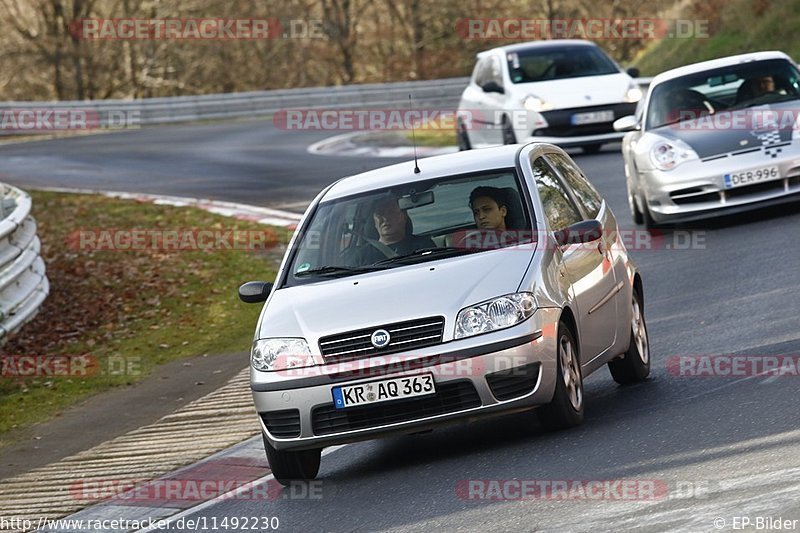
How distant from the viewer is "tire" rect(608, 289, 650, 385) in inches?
363

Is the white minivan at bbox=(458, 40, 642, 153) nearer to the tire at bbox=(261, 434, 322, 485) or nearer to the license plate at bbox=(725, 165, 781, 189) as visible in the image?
the license plate at bbox=(725, 165, 781, 189)

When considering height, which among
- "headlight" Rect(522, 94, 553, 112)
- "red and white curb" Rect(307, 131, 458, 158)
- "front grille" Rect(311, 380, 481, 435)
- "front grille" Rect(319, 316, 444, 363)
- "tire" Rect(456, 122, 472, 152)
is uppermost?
"front grille" Rect(319, 316, 444, 363)

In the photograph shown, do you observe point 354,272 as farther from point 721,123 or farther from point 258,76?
point 258,76

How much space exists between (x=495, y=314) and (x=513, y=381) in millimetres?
342

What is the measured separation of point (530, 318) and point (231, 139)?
25.9 meters

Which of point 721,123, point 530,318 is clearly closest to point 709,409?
point 530,318

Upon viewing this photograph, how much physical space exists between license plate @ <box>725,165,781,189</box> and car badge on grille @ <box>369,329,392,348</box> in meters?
7.74

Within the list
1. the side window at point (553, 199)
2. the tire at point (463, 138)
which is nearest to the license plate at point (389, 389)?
the side window at point (553, 199)

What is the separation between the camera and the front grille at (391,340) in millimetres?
7617

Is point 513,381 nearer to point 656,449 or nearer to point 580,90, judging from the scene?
point 656,449

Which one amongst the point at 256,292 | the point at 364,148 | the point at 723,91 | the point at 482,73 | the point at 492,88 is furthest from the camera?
the point at 364,148

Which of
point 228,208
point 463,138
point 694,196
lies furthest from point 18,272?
point 463,138

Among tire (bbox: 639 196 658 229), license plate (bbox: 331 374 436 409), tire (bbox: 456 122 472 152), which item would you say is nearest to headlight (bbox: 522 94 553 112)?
tire (bbox: 456 122 472 152)

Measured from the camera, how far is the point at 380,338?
763cm
